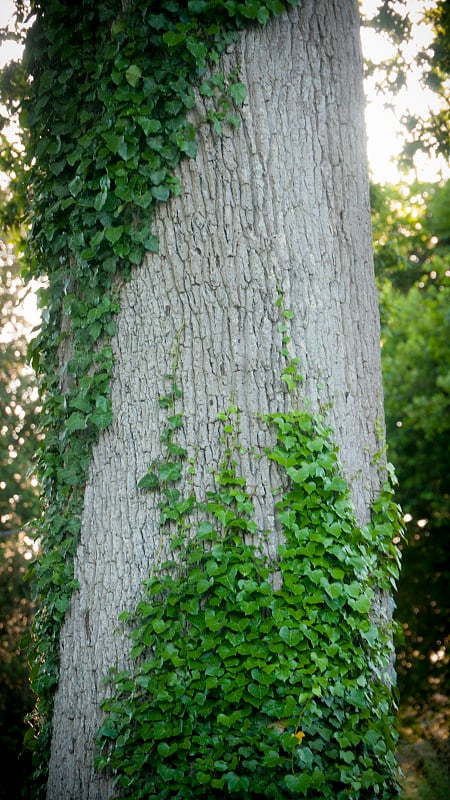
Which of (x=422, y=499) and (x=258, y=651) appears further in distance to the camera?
(x=422, y=499)

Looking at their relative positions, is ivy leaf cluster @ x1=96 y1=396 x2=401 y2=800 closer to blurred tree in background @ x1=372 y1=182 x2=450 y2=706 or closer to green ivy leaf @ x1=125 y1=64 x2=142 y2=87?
green ivy leaf @ x1=125 y1=64 x2=142 y2=87

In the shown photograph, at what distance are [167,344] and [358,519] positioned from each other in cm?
128

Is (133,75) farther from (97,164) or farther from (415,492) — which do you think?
(415,492)

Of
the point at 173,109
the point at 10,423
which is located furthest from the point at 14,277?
the point at 173,109

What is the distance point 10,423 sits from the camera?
11.9 m

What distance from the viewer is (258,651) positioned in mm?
2869

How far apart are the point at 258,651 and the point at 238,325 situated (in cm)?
150

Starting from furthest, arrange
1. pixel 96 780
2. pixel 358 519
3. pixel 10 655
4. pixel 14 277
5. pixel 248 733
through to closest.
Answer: pixel 14 277 < pixel 10 655 < pixel 358 519 < pixel 96 780 < pixel 248 733

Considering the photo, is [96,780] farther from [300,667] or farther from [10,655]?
[10,655]

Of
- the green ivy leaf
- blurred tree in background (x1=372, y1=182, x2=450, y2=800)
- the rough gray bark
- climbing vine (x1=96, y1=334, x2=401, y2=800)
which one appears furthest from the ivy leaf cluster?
blurred tree in background (x1=372, y1=182, x2=450, y2=800)

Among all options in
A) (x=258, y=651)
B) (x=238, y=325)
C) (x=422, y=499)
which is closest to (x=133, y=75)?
(x=238, y=325)

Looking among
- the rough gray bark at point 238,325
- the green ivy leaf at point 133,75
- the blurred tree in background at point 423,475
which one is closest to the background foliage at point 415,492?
the blurred tree in background at point 423,475

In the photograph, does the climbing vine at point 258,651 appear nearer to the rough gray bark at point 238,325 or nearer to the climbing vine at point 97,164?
the rough gray bark at point 238,325

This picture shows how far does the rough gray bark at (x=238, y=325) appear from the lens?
124 inches
